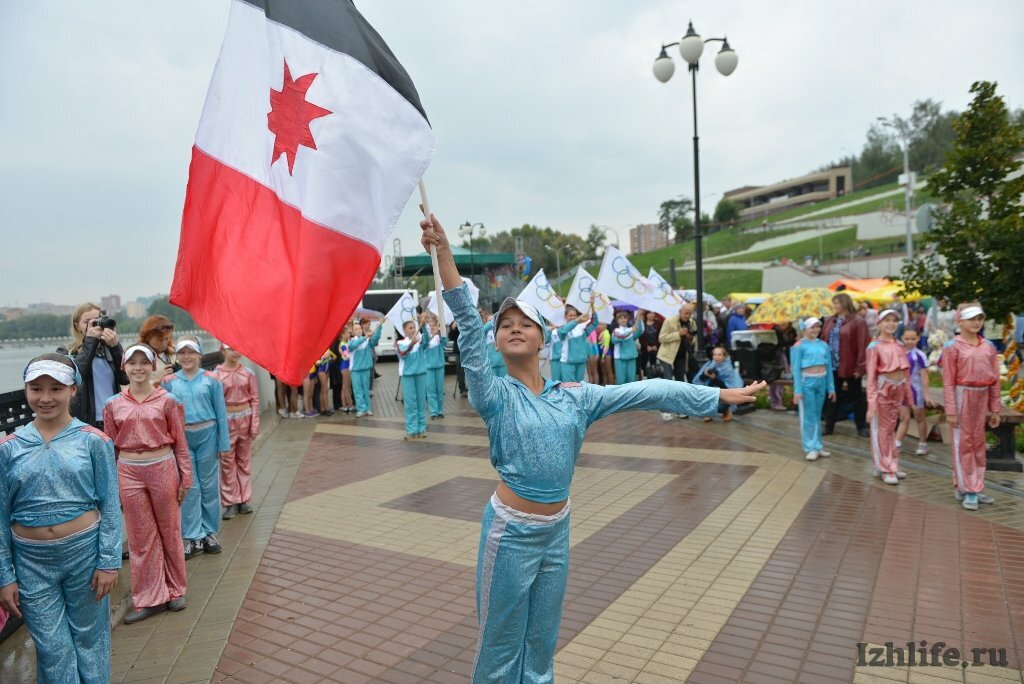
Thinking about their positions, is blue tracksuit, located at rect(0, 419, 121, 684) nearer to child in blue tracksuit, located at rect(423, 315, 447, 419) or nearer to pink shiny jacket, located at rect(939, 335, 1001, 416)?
pink shiny jacket, located at rect(939, 335, 1001, 416)

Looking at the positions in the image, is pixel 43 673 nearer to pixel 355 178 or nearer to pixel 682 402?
pixel 355 178

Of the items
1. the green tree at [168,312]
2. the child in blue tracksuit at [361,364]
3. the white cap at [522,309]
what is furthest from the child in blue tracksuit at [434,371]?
the white cap at [522,309]

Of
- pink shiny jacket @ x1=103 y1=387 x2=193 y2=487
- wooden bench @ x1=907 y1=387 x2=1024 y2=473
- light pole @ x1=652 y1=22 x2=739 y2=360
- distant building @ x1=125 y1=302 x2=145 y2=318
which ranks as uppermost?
light pole @ x1=652 y1=22 x2=739 y2=360

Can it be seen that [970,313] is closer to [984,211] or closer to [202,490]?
[984,211]

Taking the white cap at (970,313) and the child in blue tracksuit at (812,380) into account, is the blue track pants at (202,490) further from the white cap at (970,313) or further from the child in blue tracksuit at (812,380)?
the white cap at (970,313)

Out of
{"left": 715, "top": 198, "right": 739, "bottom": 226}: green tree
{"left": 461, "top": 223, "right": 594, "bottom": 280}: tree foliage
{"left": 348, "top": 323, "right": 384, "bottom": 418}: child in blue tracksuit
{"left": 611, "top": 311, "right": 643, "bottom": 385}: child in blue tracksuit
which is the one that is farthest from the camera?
{"left": 715, "top": 198, "right": 739, "bottom": 226}: green tree

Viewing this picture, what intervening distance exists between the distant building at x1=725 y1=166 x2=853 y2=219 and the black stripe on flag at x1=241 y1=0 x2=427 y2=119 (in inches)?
5030

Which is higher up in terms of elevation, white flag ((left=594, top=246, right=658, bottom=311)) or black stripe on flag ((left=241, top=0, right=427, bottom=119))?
black stripe on flag ((left=241, top=0, right=427, bottom=119))

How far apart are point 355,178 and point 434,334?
1120 centimetres

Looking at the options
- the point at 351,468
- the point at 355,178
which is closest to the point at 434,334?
the point at 351,468

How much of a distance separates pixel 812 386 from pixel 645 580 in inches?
198

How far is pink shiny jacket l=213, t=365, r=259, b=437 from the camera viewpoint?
820 cm

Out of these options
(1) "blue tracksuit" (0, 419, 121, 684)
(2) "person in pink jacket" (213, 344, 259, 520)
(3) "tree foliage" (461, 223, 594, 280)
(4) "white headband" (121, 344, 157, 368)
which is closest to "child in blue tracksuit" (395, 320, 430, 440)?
(2) "person in pink jacket" (213, 344, 259, 520)

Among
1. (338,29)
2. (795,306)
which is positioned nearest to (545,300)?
(795,306)
